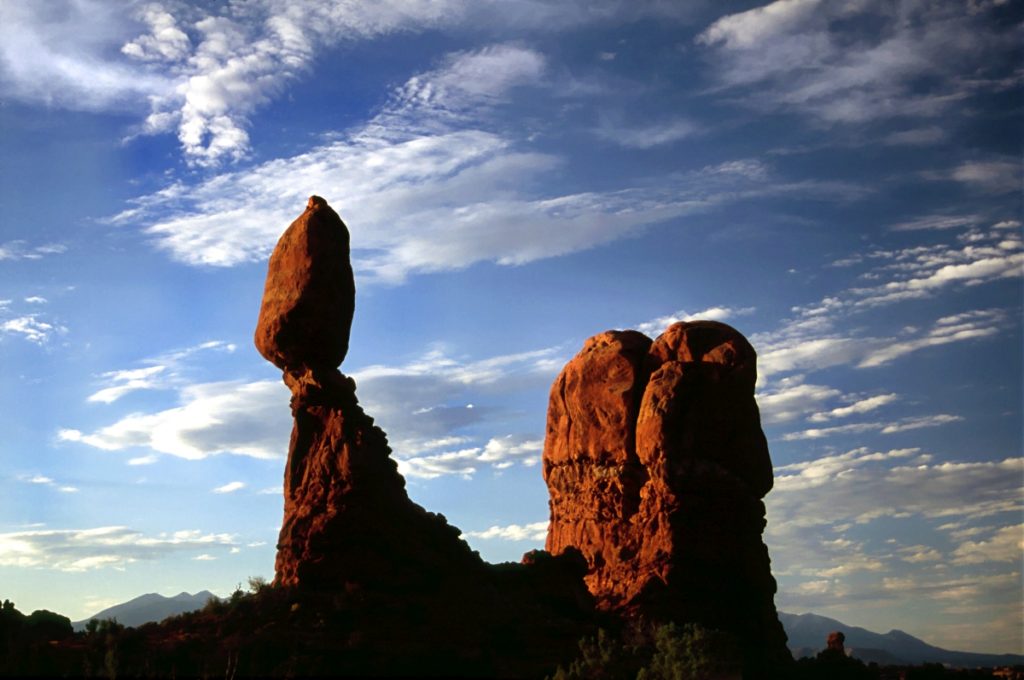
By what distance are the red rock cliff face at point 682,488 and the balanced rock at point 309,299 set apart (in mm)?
16542

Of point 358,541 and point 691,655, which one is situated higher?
point 358,541

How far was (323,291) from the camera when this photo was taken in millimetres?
40906

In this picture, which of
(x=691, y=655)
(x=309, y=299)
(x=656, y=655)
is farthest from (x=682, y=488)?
(x=309, y=299)

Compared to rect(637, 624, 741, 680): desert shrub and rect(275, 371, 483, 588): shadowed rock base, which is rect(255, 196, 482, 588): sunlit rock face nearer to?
rect(275, 371, 483, 588): shadowed rock base

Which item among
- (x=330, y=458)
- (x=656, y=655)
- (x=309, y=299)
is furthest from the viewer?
(x=656, y=655)

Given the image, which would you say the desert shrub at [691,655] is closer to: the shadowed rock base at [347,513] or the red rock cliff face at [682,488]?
the red rock cliff face at [682,488]

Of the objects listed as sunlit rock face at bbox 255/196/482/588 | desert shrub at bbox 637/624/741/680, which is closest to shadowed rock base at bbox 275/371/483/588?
sunlit rock face at bbox 255/196/482/588

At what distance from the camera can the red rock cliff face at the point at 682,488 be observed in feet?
163

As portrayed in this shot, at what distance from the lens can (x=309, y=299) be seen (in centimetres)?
4053

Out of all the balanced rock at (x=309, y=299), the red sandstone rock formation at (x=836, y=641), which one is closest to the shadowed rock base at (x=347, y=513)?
the balanced rock at (x=309, y=299)

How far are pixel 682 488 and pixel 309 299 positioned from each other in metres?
19.4

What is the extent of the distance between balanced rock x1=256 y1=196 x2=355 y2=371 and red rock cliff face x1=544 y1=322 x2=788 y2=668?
16.5m

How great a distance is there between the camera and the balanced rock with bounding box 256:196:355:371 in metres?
40.6

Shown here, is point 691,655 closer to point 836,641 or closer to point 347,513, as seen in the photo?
point 347,513
